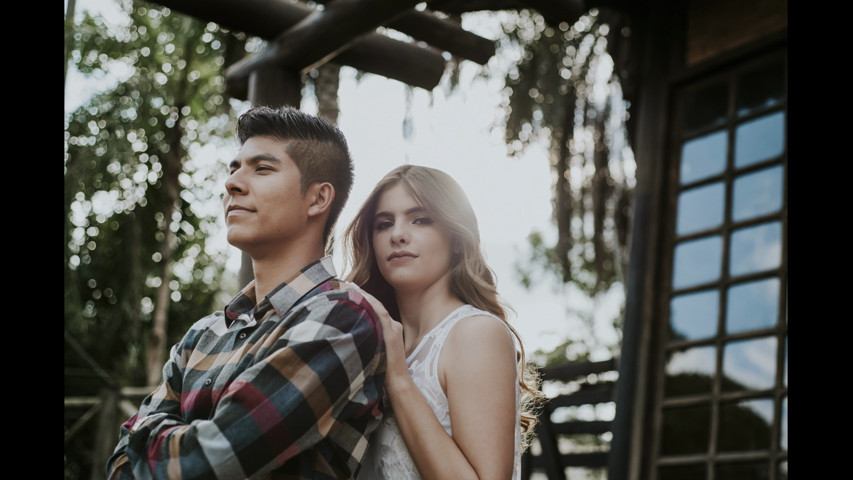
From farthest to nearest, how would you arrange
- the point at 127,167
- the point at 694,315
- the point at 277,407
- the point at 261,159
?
the point at 127,167
the point at 694,315
the point at 261,159
the point at 277,407

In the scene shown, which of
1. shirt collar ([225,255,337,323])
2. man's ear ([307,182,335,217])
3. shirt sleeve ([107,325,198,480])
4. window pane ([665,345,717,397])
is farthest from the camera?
window pane ([665,345,717,397])

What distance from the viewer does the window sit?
14.4 ft

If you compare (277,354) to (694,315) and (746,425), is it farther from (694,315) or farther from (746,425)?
(694,315)

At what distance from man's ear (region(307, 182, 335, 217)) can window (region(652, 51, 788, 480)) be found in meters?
3.05

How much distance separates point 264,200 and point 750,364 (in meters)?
3.39

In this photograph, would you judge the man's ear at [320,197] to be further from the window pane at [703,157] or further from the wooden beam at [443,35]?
the window pane at [703,157]

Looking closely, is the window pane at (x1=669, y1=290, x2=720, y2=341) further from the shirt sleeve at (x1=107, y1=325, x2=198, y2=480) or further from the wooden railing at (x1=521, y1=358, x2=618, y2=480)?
the shirt sleeve at (x1=107, y1=325, x2=198, y2=480)

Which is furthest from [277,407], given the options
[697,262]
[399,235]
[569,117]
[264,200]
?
[569,117]

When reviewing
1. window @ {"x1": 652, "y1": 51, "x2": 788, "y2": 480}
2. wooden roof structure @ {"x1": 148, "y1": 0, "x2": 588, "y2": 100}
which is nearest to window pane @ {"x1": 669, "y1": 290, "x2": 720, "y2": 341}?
→ window @ {"x1": 652, "y1": 51, "x2": 788, "y2": 480}

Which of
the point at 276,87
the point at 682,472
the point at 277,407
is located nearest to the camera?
the point at 277,407

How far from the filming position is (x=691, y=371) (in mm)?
4742

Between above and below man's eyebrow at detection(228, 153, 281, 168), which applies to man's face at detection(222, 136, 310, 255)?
below

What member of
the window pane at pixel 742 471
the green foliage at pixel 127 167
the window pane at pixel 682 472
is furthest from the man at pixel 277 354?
the green foliage at pixel 127 167
